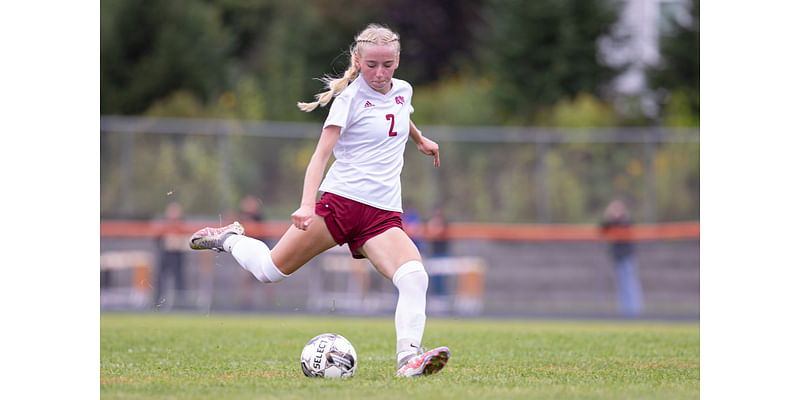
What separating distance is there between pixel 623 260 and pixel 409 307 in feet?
44.9

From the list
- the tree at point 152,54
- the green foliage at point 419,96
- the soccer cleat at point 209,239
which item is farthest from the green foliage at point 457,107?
the soccer cleat at point 209,239

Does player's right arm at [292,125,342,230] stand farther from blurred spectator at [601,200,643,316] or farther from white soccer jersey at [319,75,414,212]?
blurred spectator at [601,200,643,316]

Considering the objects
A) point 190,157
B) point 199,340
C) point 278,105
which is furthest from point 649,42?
point 199,340

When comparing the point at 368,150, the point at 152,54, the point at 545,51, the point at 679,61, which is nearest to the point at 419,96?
the point at 545,51

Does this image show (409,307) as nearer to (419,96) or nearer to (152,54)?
(419,96)

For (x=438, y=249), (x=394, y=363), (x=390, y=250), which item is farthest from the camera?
(x=438, y=249)

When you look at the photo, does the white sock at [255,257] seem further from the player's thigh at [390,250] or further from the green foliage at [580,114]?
the green foliage at [580,114]

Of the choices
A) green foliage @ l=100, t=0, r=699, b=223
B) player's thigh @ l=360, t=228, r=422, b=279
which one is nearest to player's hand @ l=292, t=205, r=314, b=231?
player's thigh @ l=360, t=228, r=422, b=279

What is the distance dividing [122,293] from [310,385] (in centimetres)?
1551

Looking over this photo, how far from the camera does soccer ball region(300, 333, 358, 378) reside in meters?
6.86

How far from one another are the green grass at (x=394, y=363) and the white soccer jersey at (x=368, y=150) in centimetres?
123

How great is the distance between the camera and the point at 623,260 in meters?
19.9

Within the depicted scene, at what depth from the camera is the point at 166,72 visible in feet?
89.5

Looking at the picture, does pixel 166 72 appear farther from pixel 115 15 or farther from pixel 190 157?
pixel 190 157
